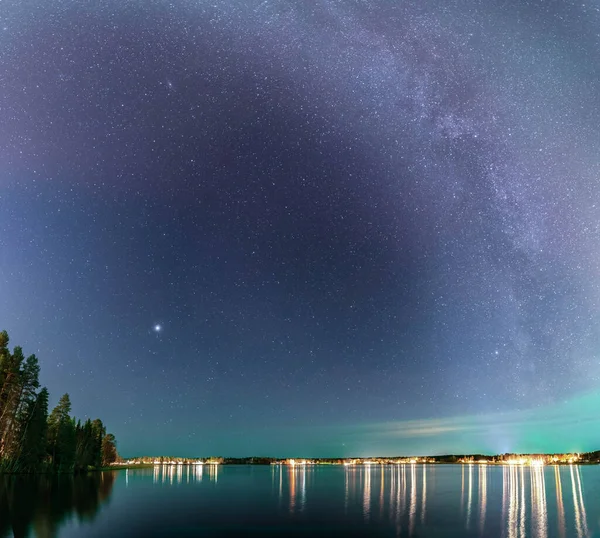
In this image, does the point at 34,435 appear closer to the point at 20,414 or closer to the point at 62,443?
the point at 20,414

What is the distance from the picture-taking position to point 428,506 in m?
53.4

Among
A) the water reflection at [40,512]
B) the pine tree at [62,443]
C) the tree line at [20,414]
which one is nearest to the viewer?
the water reflection at [40,512]

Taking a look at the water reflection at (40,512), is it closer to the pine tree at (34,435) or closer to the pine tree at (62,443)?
the pine tree at (34,435)

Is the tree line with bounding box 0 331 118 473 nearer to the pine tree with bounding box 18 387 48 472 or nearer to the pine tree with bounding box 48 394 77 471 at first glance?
the pine tree with bounding box 18 387 48 472

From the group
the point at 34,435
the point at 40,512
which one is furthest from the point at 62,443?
the point at 40,512

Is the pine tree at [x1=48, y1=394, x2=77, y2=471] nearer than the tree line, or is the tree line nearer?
→ the tree line

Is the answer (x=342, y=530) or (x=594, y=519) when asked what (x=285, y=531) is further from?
(x=594, y=519)

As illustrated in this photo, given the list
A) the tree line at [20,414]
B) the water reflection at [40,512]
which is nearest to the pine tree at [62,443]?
the tree line at [20,414]

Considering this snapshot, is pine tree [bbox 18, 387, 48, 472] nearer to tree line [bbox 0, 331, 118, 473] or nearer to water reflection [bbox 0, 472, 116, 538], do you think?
tree line [bbox 0, 331, 118, 473]

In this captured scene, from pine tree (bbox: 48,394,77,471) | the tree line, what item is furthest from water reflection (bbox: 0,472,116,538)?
pine tree (bbox: 48,394,77,471)

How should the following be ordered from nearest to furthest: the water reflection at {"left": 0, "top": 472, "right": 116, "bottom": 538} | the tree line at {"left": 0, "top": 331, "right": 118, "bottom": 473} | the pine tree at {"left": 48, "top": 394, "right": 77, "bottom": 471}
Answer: the water reflection at {"left": 0, "top": 472, "right": 116, "bottom": 538} < the tree line at {"left": 0, "top": 331, "right": 118, "bottom": 473} < the pine tree at {"left": 48, "top": 394, "right": 77, "bottom": 471}

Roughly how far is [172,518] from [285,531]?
33.8ft

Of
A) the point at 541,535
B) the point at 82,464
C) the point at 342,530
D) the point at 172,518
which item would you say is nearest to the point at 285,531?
the point at 342,530

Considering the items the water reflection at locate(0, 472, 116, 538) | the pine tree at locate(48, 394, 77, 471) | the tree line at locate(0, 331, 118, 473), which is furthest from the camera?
the pine tree at locate(48, 394, 77, 471)
